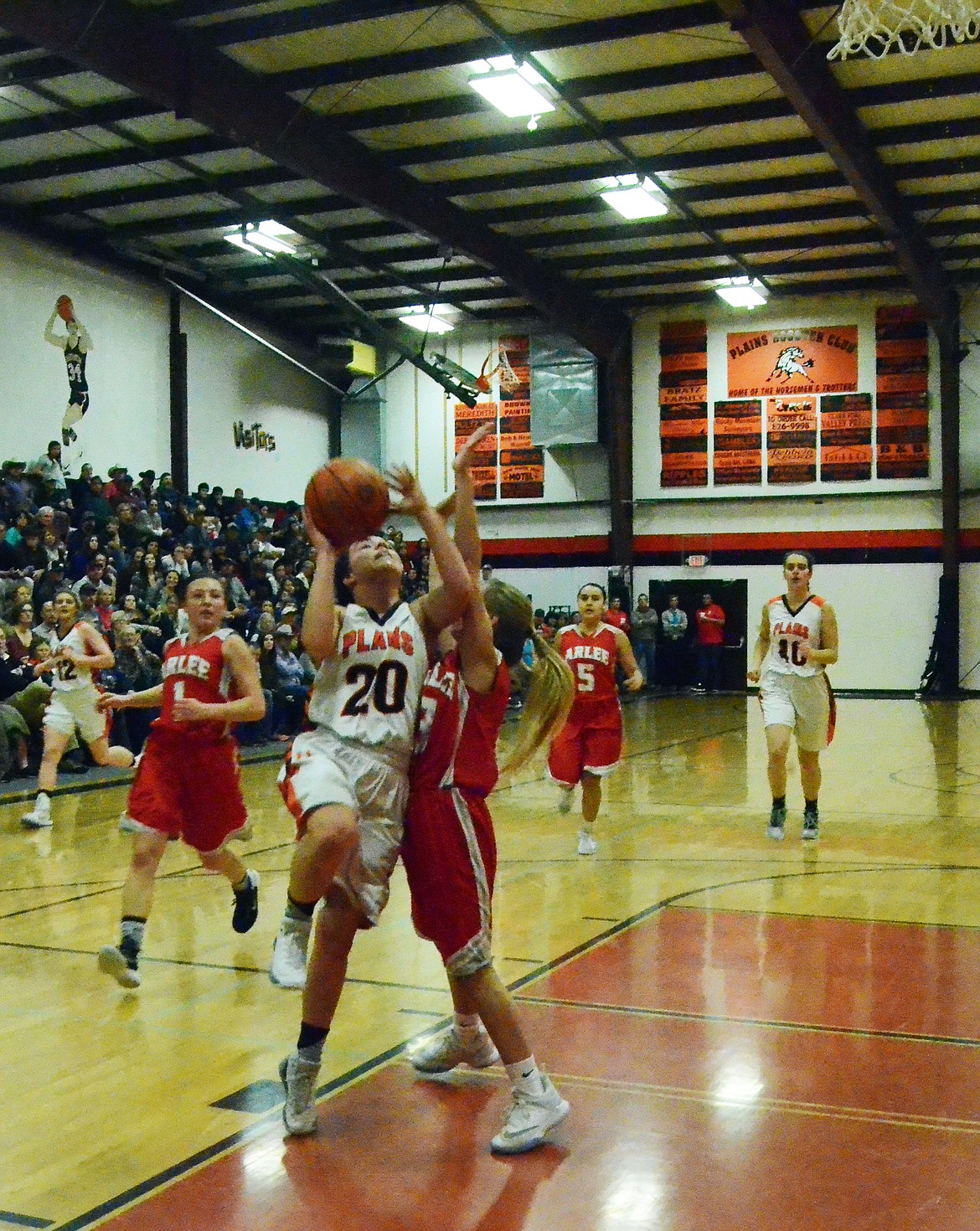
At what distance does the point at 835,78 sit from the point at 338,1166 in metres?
13.2

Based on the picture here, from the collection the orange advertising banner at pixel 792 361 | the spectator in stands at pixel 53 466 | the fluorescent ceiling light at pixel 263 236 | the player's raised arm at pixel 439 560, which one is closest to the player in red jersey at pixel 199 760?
the player's raised arm at pixel 439 560

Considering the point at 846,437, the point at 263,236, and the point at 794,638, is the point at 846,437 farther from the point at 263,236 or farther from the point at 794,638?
the point at 794,638

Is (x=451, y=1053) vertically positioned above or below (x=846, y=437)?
below

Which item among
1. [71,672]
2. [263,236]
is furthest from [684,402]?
[71,672]

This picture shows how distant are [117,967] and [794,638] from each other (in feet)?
16.0

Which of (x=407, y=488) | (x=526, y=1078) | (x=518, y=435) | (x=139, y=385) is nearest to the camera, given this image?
(x=407, y=488)

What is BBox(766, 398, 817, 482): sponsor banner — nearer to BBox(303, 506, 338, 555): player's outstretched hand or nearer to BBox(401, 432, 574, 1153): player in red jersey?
BBox(401, 432, 574, 1153): player in red jersey

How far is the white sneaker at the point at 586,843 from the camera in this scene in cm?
763

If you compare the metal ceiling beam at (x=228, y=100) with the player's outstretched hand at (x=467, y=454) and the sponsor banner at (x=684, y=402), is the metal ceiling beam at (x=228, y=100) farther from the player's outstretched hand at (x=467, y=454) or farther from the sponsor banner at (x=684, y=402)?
the player's outstretched hand at (x=467, y=454)

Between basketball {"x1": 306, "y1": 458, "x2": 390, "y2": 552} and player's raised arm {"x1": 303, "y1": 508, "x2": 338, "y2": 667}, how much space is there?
3 centimetres

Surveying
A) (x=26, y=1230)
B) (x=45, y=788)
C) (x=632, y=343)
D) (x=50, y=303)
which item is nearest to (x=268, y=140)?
(x=50, y=303)

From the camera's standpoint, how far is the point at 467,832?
351 cm

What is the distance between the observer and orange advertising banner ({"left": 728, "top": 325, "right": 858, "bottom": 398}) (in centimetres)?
2231

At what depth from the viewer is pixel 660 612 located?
2373cm
